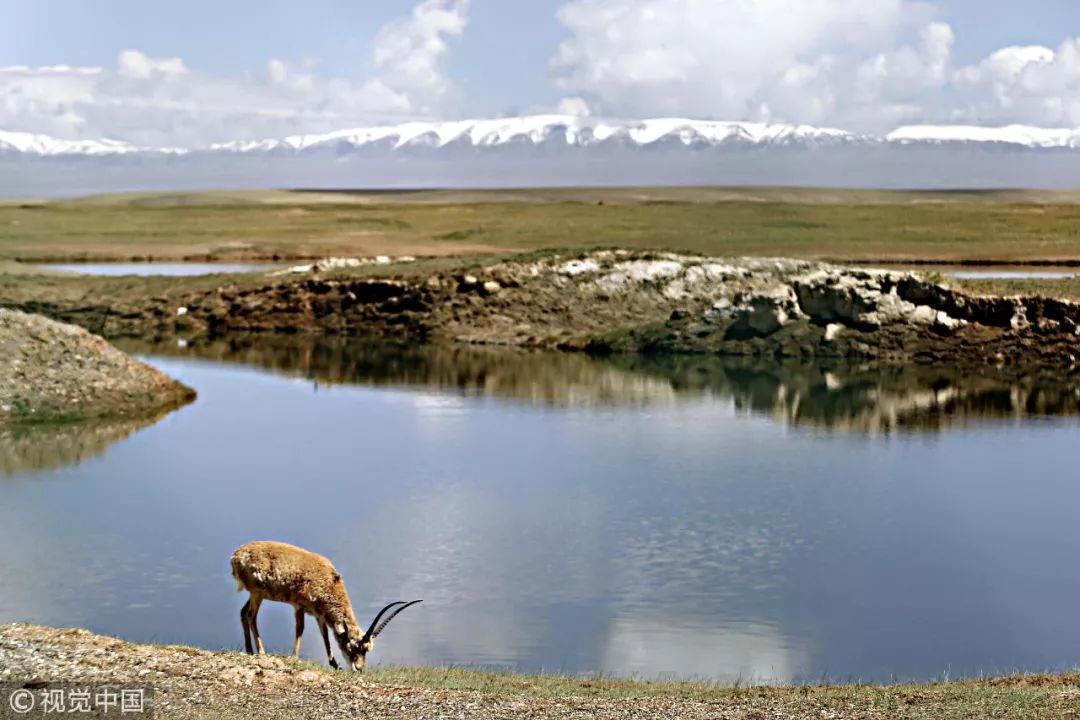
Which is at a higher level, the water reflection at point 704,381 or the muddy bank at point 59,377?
the muddy bank at point 59,377

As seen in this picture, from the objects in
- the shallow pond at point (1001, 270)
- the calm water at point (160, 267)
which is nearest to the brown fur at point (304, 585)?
the calm water at point (160, 267)

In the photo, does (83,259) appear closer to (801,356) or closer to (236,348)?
(236,348)

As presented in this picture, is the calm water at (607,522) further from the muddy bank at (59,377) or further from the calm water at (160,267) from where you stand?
the calm water at (160,267)

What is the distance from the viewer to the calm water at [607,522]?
590 inches

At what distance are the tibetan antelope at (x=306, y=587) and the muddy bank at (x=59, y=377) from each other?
17.1m

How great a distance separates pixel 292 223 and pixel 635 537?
93.1m

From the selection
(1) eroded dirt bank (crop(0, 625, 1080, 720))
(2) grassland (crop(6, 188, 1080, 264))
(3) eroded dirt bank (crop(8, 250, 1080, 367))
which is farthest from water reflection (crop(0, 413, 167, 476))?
(2) grassland (crop(6, 188, 1080, 264))

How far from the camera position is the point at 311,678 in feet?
36.6

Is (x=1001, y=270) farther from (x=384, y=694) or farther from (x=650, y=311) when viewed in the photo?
(x=384, y=694)

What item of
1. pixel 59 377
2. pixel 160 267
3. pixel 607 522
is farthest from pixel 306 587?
pixel 160 267

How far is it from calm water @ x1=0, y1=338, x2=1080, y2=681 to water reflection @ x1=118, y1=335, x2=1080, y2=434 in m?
0.21

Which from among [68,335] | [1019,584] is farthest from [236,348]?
[1019,584]

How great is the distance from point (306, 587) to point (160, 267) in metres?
62.9

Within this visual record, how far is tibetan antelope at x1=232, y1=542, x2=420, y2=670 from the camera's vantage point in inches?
480
